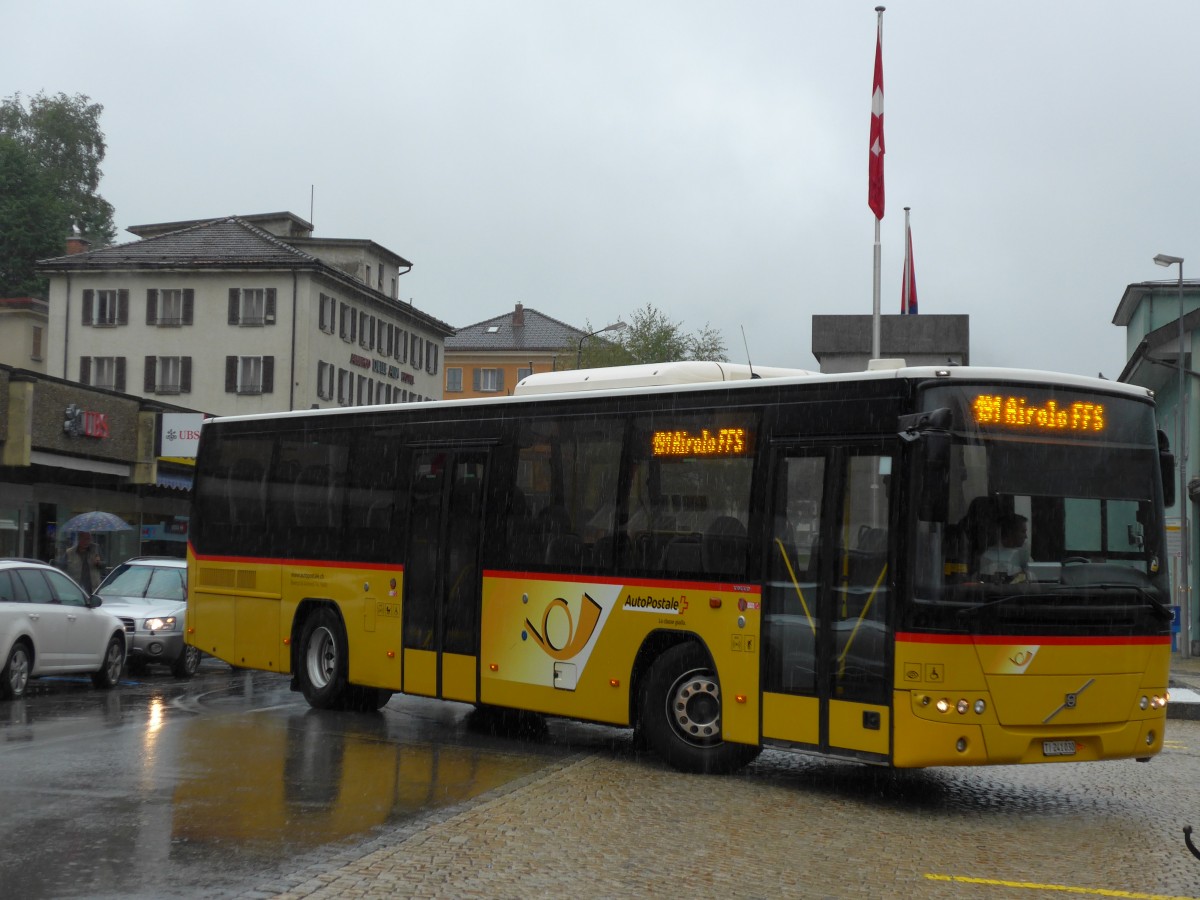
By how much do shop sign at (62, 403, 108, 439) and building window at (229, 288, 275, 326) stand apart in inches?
1244

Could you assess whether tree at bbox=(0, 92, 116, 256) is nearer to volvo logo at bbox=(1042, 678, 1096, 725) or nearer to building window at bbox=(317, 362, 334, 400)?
building window at bbox=(317, 362, 334, 400)

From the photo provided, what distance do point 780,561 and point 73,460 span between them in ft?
87.1

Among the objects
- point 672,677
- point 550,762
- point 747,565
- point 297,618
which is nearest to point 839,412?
point 747,565

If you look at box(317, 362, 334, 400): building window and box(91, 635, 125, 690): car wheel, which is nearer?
box(91, 635, 125, 690): car wheel

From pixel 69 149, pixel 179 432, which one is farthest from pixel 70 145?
pixel 179 432

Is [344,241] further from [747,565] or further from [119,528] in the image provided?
[747,565]

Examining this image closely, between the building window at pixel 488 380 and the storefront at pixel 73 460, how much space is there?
6641cm

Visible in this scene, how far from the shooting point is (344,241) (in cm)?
7506

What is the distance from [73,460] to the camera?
34.6 meters

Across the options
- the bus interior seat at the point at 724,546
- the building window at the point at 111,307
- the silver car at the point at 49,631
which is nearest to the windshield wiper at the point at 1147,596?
the bus interior seat at the point at 724,546

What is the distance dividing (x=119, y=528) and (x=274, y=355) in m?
35.4

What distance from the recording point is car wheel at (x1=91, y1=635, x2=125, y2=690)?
1942cm

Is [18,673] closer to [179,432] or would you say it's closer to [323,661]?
[323,661]

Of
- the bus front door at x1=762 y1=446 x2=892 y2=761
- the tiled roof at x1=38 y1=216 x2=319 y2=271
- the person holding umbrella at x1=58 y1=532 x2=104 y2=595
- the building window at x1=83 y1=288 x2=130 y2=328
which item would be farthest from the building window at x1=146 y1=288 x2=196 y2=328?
the bus front door at x1=762 y1=446 x2=892 y2=761
